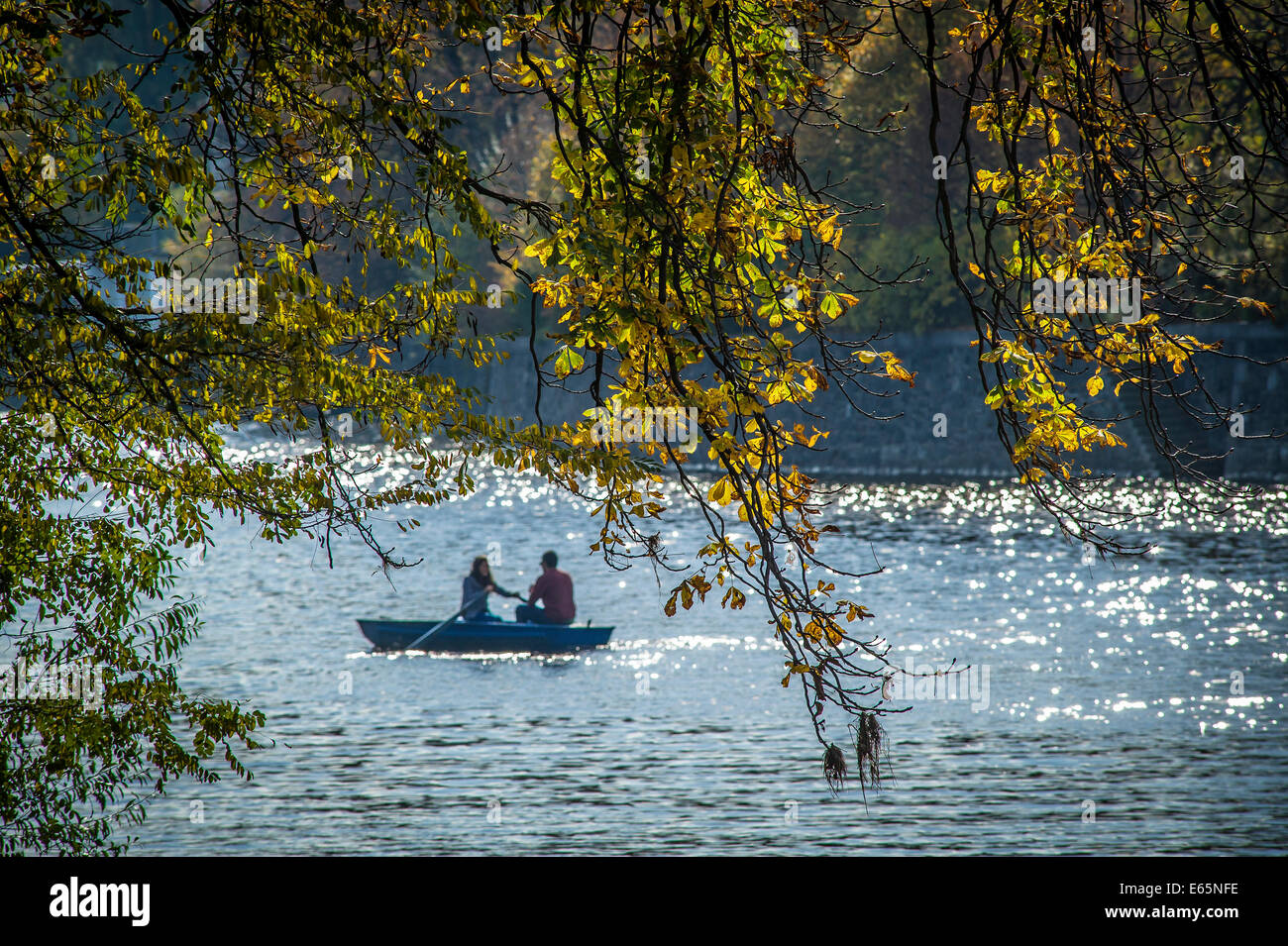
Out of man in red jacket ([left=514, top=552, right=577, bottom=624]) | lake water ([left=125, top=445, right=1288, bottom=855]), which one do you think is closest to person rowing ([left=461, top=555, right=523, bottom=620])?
man in red jacket ([left=514, top=552, right=577, bottom=624])

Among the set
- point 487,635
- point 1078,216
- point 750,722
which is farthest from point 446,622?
point 1078,216

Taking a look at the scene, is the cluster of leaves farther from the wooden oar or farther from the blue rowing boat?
the wooden oar

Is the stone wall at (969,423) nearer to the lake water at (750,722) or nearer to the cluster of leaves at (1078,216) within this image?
the lake water at (750,722)

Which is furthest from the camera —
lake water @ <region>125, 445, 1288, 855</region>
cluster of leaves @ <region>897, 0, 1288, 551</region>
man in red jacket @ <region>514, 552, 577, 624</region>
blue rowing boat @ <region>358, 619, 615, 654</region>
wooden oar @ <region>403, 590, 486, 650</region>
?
man in red jacket @ <region>514, 552, 577, 624</region>

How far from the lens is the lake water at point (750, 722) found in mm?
14398

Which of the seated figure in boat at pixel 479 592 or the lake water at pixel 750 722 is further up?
the seated figure in boat at pixel 479 592

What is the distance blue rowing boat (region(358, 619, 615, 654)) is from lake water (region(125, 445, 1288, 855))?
29 centimetres

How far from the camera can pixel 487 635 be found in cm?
2188

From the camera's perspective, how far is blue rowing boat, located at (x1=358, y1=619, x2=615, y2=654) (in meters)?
21.7

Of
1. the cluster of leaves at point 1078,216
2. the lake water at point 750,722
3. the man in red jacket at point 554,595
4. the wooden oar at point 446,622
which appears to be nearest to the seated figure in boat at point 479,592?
the wooden oar at point 446,622

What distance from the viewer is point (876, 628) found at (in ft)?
77.8

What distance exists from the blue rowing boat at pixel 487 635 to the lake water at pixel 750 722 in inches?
11.4
